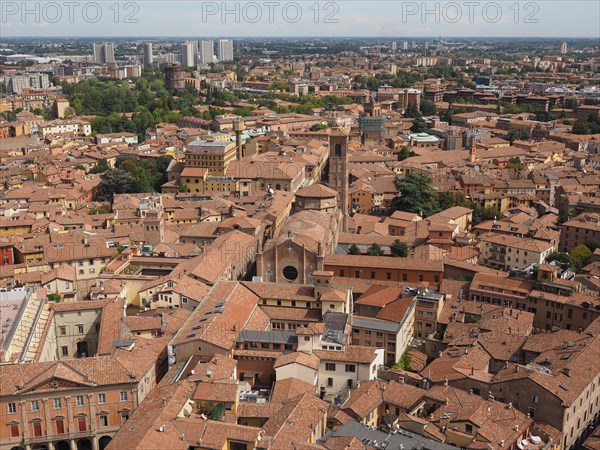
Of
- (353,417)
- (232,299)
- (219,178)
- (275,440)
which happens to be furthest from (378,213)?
(275,440)

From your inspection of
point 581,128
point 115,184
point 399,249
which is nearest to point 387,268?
point 399,249

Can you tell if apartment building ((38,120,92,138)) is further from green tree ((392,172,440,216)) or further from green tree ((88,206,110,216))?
green tree ((392,172,440,216))

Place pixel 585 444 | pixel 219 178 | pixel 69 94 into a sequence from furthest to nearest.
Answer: pixel 69 94
pixel 219 178
pixel 585 444

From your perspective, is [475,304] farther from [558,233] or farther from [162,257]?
[162,257]

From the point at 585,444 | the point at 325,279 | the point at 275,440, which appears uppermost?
the point at 325,279

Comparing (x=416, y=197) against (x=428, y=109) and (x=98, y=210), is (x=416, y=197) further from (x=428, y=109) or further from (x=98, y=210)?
(x=428, y=109)

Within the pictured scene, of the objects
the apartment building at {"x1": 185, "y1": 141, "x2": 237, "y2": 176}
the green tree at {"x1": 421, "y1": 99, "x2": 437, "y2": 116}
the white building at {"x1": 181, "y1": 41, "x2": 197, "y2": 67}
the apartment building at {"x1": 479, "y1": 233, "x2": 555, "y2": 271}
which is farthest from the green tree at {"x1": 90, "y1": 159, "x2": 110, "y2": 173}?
the white building at {"x1": 181, "y1": 41, "x2": 197, "y2": 67}
